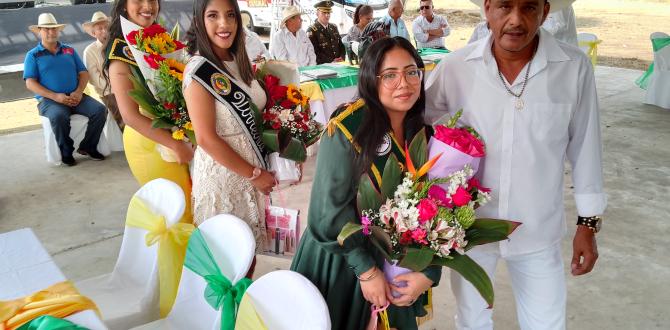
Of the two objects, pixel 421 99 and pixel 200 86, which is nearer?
pixel 421 99

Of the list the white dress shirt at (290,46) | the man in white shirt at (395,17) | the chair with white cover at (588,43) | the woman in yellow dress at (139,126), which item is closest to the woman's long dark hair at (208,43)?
the woman in yellow dress at (139,126)

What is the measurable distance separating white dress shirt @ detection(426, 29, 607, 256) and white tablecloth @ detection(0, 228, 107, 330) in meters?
1.19

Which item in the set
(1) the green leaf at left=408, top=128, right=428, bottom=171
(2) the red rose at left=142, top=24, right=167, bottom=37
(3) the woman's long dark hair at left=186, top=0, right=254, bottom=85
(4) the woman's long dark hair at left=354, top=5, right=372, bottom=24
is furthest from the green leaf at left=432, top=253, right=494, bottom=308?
(4) the woman's long dark hair at left=354, top=5, right=372, bottom=24

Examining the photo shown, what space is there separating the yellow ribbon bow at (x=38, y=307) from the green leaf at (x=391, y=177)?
0.87 meters

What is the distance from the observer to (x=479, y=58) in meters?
1.68

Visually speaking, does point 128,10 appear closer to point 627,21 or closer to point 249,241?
point 249,241

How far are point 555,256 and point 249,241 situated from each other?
93 centimetres

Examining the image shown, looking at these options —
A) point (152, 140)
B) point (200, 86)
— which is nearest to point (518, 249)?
point (200, 86)

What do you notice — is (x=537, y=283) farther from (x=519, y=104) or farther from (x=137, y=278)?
(x=137, y=278)

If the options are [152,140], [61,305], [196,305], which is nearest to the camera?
[61,305]

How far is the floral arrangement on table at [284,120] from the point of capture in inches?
85.2

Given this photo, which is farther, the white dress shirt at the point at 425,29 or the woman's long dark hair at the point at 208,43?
the white dress shirt at the point at 425,29

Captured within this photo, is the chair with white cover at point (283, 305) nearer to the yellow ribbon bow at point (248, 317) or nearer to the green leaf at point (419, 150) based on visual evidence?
the yellow ribbon bow at point (248, 317)

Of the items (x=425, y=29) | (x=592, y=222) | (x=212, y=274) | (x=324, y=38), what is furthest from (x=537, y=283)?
(x=425, y=29)
